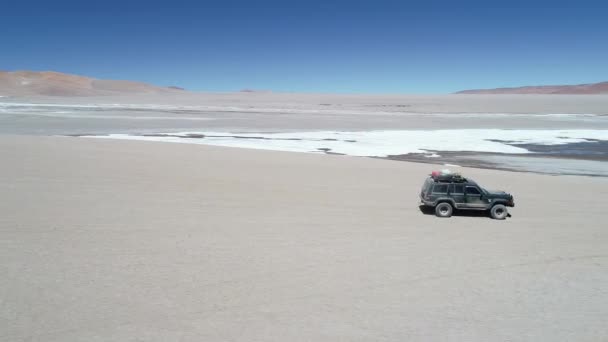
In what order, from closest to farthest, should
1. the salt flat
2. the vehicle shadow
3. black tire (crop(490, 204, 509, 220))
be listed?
black tire (crop(490, 204, 509, 220)) < the vehicle shadow < the salt flat

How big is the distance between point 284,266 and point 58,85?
396ft

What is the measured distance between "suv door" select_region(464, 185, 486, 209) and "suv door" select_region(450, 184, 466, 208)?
2.8 inches

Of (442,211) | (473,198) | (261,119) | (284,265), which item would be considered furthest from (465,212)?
(261,119)

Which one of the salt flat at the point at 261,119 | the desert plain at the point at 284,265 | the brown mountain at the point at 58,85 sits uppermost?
the brown mountain at the point at 58,85

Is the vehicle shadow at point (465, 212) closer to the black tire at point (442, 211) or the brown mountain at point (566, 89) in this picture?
the black tire at point (442, 211)

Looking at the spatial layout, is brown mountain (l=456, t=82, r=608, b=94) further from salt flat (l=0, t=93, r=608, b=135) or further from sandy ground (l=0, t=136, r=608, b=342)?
sandy ground (l=0, t=136, r=608, b=342)

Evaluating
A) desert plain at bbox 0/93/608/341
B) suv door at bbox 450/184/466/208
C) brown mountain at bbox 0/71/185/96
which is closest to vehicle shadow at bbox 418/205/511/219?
desert plain at bbox 0/93/608/341

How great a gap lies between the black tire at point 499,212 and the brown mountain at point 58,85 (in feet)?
340

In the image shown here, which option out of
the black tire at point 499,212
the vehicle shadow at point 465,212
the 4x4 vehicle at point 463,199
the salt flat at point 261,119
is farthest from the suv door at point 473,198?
the salt flat at point 261,119

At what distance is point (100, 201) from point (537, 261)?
22.8 feet

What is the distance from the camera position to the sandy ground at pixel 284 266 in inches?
157

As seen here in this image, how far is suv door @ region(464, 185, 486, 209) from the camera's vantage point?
798cm

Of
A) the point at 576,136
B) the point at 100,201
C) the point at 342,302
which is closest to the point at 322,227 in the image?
the point at 342,302

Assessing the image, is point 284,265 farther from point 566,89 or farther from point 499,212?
point 566,89
